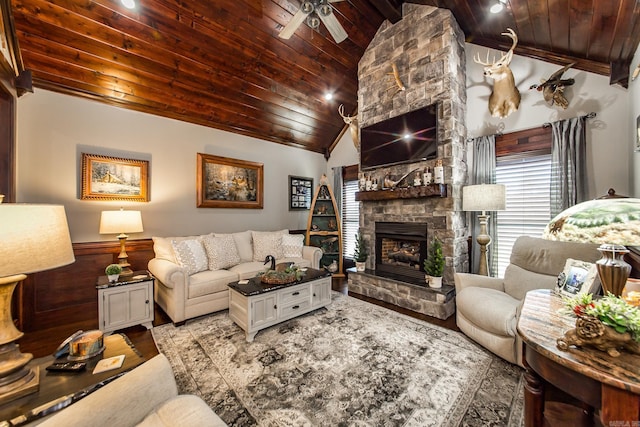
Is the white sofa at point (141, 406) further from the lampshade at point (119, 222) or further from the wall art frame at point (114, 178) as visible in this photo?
the wall art frame at point (114, 178)

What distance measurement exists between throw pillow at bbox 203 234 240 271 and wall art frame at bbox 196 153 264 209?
836 millimetres

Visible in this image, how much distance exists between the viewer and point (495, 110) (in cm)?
337

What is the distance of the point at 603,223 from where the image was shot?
1002 millimetres

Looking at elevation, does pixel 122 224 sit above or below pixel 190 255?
above

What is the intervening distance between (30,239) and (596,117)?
4730 millimetres

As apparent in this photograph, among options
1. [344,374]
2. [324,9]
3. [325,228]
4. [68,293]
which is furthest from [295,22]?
[68,293]

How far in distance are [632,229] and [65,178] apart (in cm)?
500

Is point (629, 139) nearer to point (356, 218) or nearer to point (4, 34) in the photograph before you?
point (356, 218)

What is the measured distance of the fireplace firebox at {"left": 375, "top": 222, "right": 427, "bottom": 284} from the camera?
147 inches

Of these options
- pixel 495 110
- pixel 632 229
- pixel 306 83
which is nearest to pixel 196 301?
pixel 632 229

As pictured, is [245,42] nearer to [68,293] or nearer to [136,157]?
[136,157]

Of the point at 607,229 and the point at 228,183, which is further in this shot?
the point at 228,183

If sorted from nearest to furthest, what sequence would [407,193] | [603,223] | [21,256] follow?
[21,256], [603,223], [407,193]

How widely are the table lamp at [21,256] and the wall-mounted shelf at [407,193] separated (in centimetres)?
351
